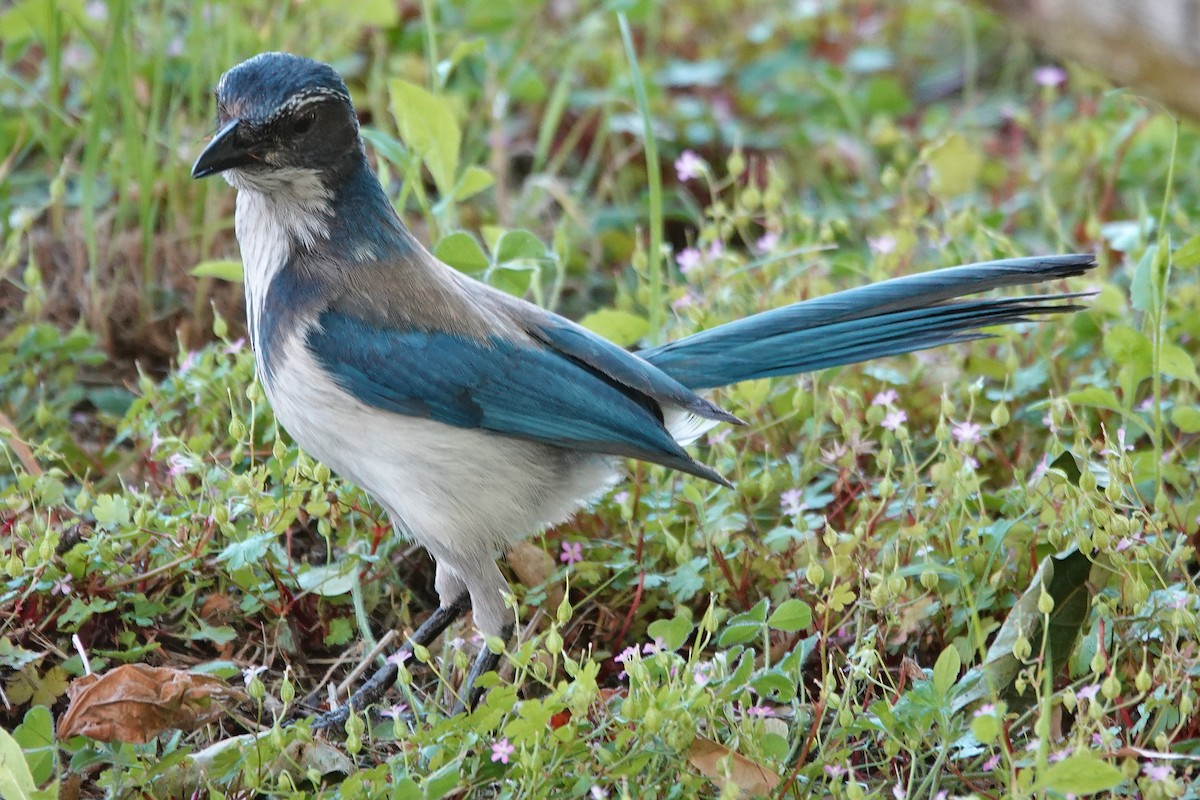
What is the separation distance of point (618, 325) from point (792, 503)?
2.74ft

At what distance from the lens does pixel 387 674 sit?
10.2 feet

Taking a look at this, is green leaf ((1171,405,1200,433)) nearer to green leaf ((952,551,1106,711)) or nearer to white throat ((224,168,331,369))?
green leaf ((952,551,1106,711))

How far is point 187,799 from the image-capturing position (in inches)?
106

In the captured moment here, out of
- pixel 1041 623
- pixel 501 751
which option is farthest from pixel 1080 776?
pixel 501 751

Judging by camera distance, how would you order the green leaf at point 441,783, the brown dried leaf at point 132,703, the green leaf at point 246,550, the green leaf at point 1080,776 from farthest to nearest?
the green leaf at point 246,550 < the brown dried leaf at point 132,703 < the green leaf at point 441,783 < the green leaf at point 1080,776

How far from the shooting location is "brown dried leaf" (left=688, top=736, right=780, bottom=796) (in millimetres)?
2562

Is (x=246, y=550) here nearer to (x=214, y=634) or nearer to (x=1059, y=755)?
(x=214, y=634)

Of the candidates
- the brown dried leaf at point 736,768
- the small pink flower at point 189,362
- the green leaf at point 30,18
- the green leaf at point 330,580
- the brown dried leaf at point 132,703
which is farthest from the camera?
the green leaf at point 30,18

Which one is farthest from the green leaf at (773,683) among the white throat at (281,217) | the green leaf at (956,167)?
the green leaf at (956,167)

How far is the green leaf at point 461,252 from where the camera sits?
3818 mm

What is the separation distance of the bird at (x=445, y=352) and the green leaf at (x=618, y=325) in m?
0.53

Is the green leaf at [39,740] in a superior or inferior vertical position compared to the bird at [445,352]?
inferior

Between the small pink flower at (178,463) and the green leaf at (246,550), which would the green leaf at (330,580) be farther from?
the small pink flower at (178,463)

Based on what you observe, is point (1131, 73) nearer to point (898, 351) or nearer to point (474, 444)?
point (898, 351)
